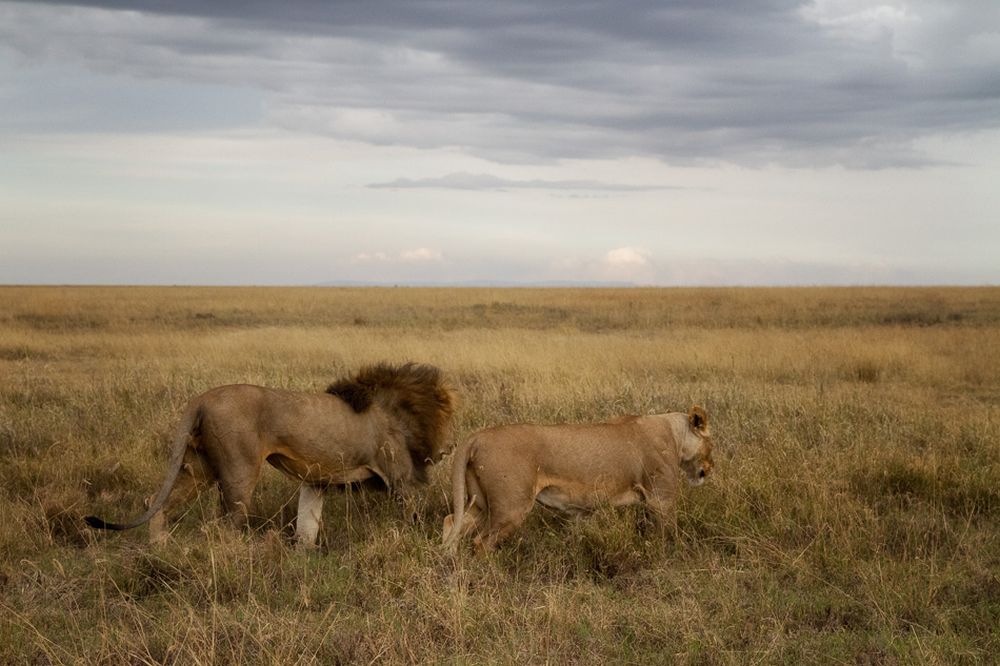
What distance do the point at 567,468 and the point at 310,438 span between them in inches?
70.0

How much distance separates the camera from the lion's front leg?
22.6 feet

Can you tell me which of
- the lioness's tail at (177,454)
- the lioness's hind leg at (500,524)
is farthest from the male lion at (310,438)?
the lioness's hind leg at (500,524)

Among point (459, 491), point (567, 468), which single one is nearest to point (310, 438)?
point (459, 491)

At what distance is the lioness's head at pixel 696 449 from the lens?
7.23 metres

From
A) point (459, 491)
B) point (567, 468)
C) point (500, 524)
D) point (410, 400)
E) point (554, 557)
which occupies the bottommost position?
point (554, 557)

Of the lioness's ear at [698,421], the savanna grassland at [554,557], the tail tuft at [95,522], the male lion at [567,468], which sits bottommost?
the savanna grassland at [554,557]

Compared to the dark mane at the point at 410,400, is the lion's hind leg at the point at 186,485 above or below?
below

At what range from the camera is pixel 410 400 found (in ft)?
24.0

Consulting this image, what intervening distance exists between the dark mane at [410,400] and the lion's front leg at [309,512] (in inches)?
26.5

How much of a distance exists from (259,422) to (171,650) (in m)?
2.19

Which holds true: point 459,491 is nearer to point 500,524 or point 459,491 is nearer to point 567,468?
point 500,524

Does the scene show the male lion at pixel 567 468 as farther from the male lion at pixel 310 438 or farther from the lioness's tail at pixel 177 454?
the lioness's tail at pixel 177 454

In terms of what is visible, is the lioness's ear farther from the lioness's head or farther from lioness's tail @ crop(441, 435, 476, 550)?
lioness's tail @ crop(441, 435, 476, 550)

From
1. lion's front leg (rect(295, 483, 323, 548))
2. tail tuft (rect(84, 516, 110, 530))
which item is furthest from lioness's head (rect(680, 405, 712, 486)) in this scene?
tail tuft (rect(84, 516, 110, 530))
